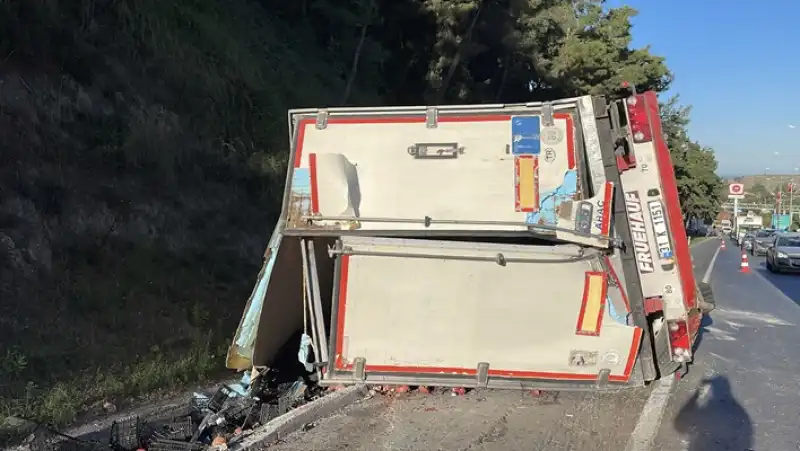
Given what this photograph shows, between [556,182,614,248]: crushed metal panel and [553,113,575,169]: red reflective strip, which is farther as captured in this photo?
[553,113,575,169]: red reflective strip

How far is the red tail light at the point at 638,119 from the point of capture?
6125mm

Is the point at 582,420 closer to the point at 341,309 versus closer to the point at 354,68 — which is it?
the point at 341,309

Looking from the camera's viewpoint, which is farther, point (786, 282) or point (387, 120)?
point (786, 282)

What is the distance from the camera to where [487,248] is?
555cm

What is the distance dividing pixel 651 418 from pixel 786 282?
53.5ft

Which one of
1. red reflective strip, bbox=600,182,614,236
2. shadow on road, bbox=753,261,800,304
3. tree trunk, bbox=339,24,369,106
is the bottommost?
shadow on road, bbox=753,261,800,304

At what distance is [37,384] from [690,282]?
569 cm

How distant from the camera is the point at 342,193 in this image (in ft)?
19.2

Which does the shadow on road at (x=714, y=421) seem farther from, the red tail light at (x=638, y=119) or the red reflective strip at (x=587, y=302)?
the red tail light at (x=638, y=119)

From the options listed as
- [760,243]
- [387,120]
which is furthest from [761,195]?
[387,120]

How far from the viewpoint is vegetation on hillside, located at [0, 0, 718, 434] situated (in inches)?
267

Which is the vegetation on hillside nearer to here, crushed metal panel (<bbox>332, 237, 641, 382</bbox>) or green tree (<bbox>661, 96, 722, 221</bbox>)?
crushed metal panel (<bbox>332, 237, 641, 382</bbox>)

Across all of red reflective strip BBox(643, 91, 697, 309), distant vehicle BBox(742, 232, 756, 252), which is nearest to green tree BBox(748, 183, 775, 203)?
distant vehicle BBox(742, 232, 756, 252)

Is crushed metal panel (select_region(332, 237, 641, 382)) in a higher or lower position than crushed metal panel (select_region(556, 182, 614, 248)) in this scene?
lower
